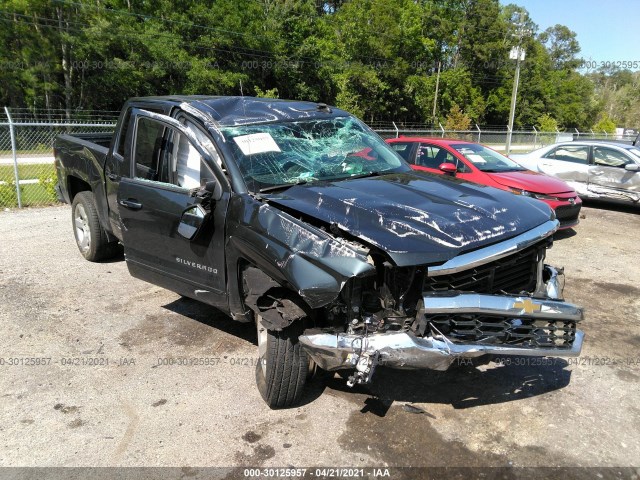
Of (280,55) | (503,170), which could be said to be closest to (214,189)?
(503,170)

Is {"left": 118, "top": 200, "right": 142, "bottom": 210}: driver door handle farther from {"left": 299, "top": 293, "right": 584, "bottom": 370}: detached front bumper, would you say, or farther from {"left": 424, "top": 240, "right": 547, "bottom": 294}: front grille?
{"left": 424, "top": 240, "right": 547, "bottom": 294}: front grille

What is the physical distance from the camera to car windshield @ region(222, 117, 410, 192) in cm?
380

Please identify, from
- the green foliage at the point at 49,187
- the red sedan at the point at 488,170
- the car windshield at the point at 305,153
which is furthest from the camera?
the green foliage at the point at 49,187

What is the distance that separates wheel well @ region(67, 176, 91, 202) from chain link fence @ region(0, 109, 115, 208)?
4120mm

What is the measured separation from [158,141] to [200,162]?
663 mm

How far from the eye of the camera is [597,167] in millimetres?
10812

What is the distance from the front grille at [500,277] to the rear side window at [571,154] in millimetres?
8759

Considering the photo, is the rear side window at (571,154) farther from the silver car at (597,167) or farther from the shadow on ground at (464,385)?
the shadow on ground at (464,385)

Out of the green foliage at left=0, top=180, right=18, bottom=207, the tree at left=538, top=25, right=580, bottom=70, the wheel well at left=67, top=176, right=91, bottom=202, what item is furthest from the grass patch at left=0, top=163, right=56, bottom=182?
the tree at left=538, top=25, right=580, bottom=70

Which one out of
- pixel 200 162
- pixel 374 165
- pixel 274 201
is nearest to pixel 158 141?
pixel 200 162

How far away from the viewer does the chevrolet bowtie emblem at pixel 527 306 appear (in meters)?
3.14

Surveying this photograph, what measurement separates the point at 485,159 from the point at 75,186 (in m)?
6.61

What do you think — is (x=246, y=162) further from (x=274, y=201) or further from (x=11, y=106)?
(x=11, y=106)

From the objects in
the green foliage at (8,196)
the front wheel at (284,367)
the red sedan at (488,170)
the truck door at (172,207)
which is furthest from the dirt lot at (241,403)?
the green foliage at (8,196)
